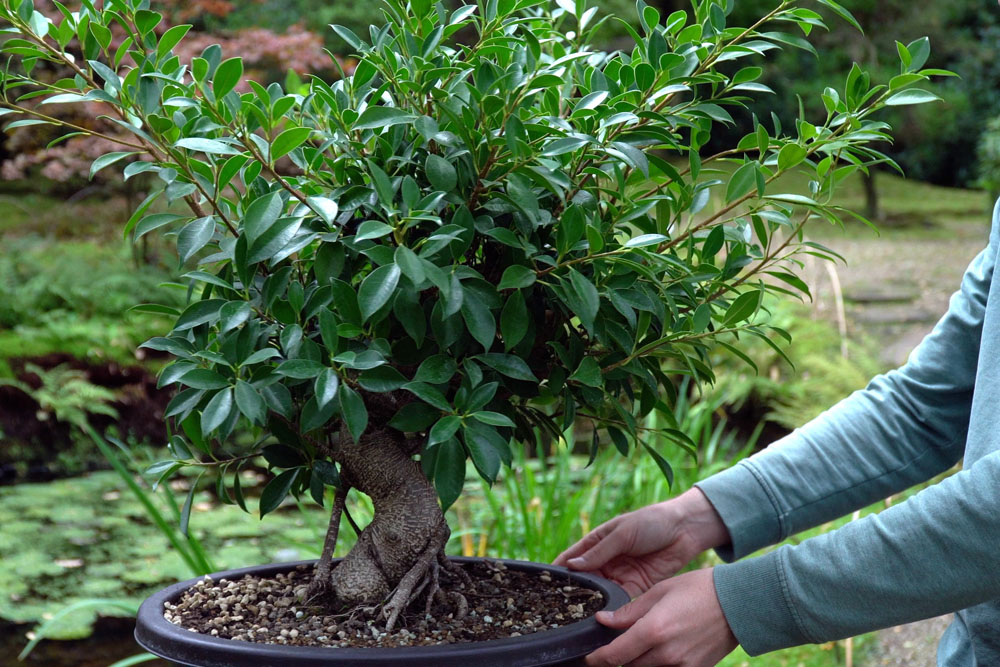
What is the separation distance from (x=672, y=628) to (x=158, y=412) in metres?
4.30

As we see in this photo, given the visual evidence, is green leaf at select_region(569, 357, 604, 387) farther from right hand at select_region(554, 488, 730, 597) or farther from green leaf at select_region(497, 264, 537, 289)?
right hand at select_region(554, 488, 730, 597)

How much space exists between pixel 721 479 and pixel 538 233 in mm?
505

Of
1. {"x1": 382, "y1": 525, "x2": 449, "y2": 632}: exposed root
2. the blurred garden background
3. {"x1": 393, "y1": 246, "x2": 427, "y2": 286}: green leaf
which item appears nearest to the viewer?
{"x1": 393, "y1": 246, "x2": 427, "y2": 286}: green leaf

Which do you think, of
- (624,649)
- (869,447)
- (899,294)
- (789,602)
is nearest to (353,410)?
(624,649)

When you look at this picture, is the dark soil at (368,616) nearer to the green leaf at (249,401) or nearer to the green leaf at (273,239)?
the green leaf at (249,401)

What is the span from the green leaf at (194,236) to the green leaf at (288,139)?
9 cm

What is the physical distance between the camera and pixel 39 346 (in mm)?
5047

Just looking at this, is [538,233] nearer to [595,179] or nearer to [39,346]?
[595,179]

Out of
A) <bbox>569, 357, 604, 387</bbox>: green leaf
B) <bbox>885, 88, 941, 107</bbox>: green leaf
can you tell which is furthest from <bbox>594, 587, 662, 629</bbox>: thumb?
<bbox>885, 88, 941, 107</bbox>: green leaf

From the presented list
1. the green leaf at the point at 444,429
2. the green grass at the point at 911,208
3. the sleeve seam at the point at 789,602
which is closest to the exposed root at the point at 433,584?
the green leaf at the point at 444,429

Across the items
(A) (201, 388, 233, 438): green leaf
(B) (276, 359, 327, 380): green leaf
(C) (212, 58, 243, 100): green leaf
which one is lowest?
(A) (201, 388, 233, 438): green leaf

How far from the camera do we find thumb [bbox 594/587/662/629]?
0.94m

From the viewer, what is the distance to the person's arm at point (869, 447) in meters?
1.26

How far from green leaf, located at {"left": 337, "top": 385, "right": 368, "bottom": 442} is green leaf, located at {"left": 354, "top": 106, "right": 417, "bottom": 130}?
0.24 metres
